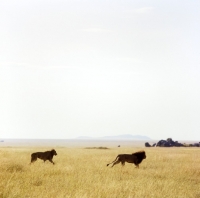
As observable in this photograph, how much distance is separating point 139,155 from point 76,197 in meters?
10.4

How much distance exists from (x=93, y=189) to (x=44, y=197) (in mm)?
1920

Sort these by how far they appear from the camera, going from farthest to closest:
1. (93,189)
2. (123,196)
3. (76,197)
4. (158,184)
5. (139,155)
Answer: (139,155) < (158,184) < (93,189) < (123,196) < (76,197)

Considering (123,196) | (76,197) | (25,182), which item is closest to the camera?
(76,197)

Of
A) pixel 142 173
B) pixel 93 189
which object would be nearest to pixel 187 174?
pixel 142 173

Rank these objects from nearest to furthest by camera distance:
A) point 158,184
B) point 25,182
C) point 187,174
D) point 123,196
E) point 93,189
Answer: point 123,196 → point 93,189 → point 25,182 → point 158,184 → point 187,174

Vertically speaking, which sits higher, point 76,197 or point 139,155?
point 139,155

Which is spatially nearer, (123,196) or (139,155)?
(123,196)

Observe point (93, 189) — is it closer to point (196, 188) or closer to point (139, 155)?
point (196, 188)

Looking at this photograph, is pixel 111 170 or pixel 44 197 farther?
pixel 111 170

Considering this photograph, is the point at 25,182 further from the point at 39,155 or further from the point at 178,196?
the point at 39,155

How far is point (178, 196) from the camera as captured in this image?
33.6 ft

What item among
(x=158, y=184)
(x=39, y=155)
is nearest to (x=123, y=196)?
(x=158, y=184)

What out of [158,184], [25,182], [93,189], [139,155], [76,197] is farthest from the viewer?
[139,155]

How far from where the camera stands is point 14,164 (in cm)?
1606
